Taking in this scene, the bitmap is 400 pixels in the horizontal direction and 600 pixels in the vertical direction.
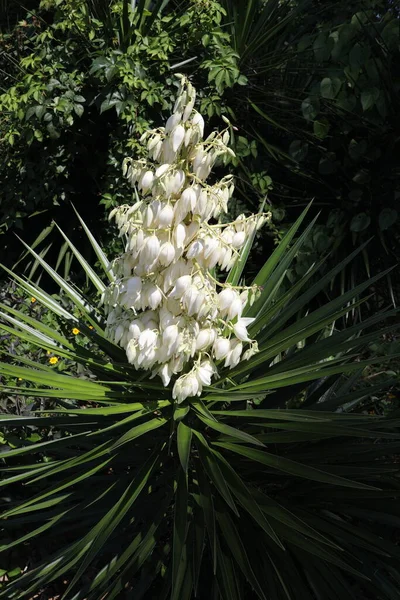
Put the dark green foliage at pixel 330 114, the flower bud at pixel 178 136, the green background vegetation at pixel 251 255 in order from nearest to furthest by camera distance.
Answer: the flower bud at pixel 178 136
the green background vegetation at pixel 251 255
the dark green foliage at pixel 330 114

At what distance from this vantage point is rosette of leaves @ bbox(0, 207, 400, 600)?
4.69ft

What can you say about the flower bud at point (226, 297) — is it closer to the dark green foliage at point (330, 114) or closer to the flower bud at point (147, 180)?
the flower bud at point (147, 180)

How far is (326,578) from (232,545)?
319mm

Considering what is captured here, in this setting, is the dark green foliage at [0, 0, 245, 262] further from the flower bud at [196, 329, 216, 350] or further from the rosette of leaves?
the flower bud at [196, 329, 216, 350]

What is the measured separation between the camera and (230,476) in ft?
4.84

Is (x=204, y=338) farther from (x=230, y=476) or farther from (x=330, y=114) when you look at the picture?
(x=330, y=114)

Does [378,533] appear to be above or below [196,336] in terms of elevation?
below

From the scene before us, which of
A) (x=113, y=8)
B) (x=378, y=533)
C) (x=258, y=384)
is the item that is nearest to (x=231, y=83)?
(x=113, y=8)

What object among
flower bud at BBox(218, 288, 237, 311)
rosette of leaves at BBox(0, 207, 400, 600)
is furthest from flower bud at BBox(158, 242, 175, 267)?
rosette of leaves at BBox(0, 207, 400, 600)

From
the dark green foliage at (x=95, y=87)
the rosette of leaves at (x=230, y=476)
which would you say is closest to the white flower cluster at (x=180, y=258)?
the rosette of leaves at (x=230, y=476)

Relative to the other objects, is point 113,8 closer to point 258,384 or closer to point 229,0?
point 229,0

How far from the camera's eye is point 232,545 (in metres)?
1.42

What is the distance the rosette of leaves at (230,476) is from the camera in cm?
143

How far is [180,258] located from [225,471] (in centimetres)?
54
